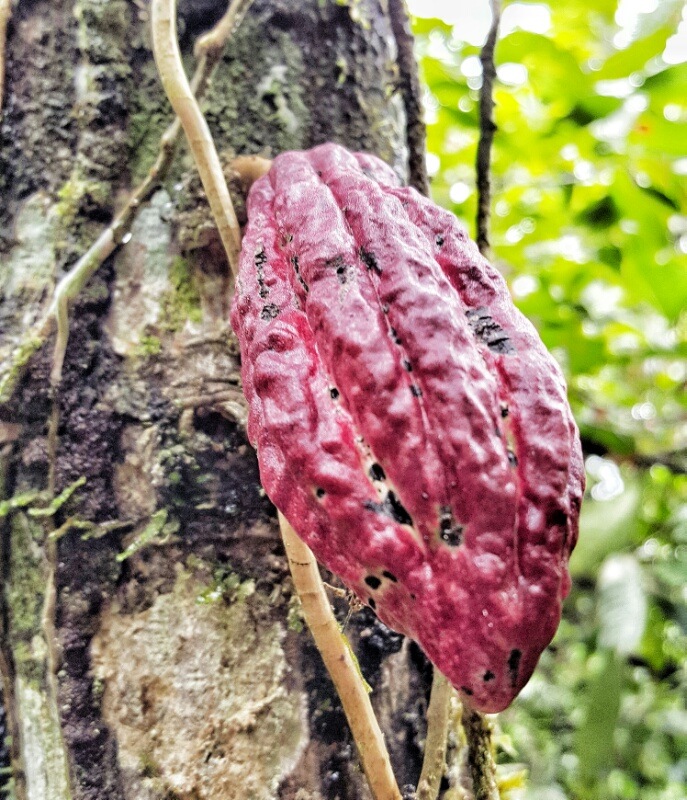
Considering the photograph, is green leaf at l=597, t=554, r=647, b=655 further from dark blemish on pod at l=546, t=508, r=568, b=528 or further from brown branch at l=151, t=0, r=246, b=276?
brown branch at l=151, t=0, r=246, b=276

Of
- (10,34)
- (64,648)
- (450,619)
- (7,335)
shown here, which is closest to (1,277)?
(7,335)

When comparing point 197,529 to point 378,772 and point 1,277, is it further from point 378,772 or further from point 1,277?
point 1,277

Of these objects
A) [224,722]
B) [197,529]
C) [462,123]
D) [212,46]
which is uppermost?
[212,46]

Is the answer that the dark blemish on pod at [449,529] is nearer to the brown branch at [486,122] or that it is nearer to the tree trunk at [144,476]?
the tree trunk at [144,476]

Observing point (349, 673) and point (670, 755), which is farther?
point (670, 755)

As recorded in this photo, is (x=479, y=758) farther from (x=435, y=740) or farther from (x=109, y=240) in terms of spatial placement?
(x=109, y=240)

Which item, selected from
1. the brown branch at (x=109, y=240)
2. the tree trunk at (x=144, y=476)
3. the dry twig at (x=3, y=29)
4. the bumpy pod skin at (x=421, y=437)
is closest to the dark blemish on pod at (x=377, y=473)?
the bumpy pod skin at (x=421, y=437)
